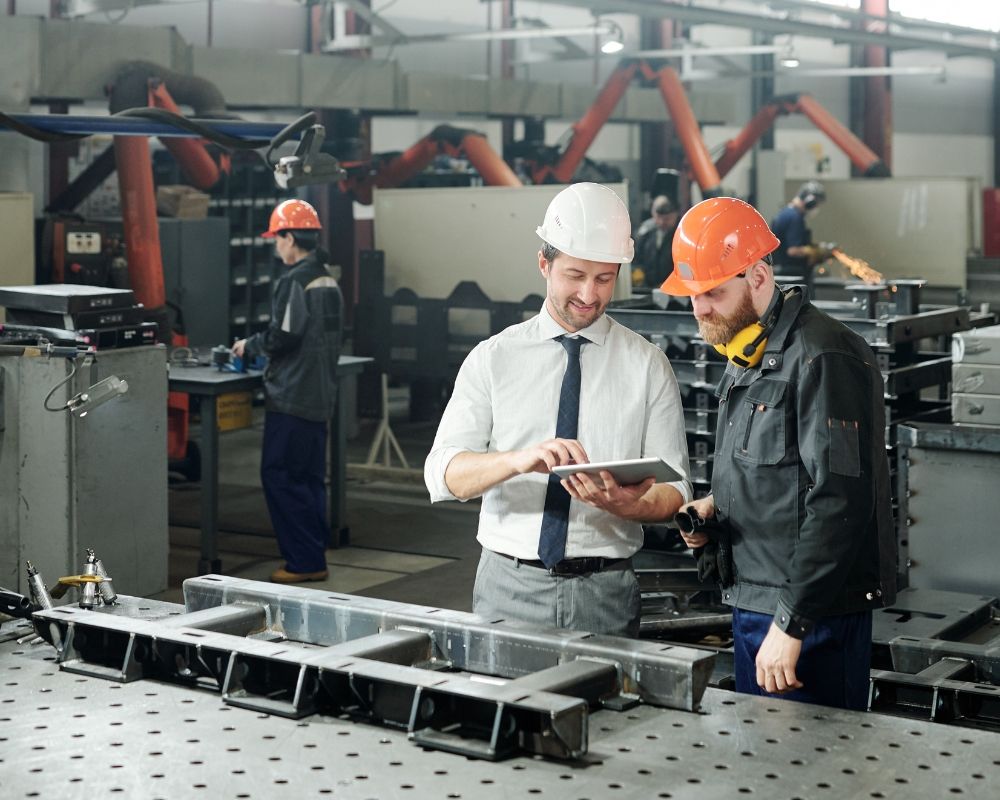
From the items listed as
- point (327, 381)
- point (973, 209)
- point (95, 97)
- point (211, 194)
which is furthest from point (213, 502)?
point (973, 209)

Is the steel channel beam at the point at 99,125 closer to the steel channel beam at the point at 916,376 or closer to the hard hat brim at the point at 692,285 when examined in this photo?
the steel channel beam at the point at 916,376

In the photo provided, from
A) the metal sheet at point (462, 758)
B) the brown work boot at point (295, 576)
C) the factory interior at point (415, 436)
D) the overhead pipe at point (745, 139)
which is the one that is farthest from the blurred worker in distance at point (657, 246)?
the metal sheet at point (462, 758)

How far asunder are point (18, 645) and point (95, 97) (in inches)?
168

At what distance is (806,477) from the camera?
2.20 m

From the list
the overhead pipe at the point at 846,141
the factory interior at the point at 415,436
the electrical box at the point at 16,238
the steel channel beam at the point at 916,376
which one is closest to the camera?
the factory interior at the point at 415,436

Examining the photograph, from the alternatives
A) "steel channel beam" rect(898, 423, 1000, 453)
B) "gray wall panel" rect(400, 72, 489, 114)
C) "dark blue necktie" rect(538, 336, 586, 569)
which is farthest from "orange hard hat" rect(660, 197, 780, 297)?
"gray wall panel" rect(400, 72, 489, 114)

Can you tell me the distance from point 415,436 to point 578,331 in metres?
6.34

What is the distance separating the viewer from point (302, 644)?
207 centimetres

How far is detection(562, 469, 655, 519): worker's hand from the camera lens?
2074 mm

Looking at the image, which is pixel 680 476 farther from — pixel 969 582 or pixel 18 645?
pixel 969 582

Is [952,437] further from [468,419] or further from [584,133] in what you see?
[584,133]

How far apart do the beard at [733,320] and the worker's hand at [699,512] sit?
0.90ft

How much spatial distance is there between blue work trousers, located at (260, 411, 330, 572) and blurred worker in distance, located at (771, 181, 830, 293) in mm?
4757

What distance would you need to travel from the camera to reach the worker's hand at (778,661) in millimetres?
2113
